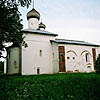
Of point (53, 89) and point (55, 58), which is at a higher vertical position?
point (55, 58)

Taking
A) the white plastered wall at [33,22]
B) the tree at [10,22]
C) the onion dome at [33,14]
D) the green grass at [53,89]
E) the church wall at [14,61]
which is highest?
the onion dome at [33,14]

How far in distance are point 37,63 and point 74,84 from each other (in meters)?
12.4

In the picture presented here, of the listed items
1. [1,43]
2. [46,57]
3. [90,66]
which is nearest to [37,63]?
[46,57]

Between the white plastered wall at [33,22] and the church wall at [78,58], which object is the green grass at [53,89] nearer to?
the church wall at [78,58]

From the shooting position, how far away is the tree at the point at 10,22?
44.2ft

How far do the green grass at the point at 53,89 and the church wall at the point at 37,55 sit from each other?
11255 mm

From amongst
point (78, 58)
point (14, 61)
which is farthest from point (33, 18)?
point (78, 58)

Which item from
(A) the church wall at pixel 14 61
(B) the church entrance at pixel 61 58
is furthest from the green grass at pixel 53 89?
(B) the church entrance at pixel 61 58

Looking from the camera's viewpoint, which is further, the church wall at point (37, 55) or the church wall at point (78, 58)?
the church wall at point (78, 58)

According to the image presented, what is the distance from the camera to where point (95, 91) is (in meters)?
12.0

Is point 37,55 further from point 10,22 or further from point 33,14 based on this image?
point 10,22

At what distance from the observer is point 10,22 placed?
14.6 metres

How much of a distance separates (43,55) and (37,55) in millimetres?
1035

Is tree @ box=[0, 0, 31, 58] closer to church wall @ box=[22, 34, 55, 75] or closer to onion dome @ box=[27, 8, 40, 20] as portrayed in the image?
church wall @ box=[22, 34, 55, 75]
